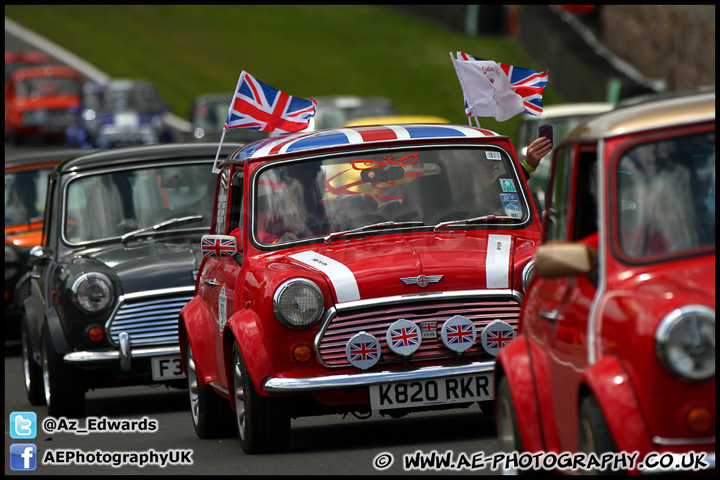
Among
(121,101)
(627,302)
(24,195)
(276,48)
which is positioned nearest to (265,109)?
(24,195)

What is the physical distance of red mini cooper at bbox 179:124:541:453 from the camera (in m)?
7.51

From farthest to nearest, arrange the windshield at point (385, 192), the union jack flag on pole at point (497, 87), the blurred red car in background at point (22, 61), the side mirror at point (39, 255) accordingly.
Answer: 1. the blurred red car in background at point (22, 61)
2. the side mirror at point (39, 255)
3. the union jack flag on pole at point (497, 87)
4. the windshield at point (385, 192)

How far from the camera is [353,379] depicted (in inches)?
293

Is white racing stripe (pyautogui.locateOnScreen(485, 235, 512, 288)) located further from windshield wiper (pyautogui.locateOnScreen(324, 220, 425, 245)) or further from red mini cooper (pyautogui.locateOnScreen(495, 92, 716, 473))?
red mini cooper (pyautogui.locateOnScreen(495, 92, 716, 473))

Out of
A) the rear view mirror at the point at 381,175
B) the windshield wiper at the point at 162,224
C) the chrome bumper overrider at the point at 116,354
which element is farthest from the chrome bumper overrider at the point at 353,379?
the windshield wiper at the point at 162,224

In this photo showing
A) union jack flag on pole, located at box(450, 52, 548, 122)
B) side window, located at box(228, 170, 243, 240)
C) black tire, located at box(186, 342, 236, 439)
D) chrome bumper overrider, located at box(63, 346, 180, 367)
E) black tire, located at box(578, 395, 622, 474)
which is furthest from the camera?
union jack flag on pole, located at box(450, 52, 548, 122)

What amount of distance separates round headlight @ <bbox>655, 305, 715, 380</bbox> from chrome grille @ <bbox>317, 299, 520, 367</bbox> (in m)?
2.94

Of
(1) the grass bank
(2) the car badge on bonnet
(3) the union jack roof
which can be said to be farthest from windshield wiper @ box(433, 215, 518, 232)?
(1) the grass bank

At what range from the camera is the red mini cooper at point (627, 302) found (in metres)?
4.71

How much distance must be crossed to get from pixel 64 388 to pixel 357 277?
3.46 m

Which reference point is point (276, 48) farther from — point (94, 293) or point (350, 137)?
point (350, 137)

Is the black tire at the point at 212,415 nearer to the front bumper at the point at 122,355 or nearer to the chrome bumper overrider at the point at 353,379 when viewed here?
the front bumper at the point at 122,355

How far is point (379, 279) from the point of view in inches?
297

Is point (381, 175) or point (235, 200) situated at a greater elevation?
point (381, 175)
